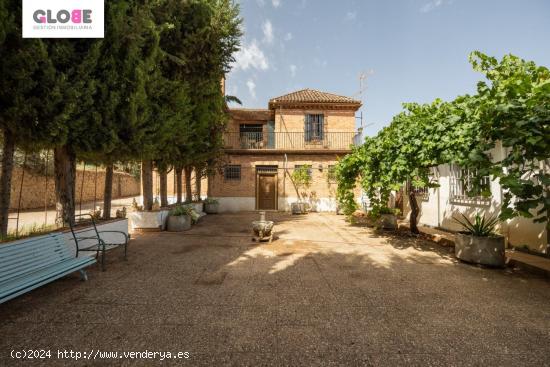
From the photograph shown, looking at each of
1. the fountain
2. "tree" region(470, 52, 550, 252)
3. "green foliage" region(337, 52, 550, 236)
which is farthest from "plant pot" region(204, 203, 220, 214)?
"tree" region(470, 52, 550, 252)

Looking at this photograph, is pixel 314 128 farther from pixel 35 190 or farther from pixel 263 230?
pixel 35 190

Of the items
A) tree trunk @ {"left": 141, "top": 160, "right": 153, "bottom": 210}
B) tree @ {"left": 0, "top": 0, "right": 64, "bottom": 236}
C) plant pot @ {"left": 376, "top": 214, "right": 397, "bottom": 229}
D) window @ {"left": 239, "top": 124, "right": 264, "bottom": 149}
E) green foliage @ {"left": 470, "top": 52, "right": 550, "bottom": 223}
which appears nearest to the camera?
green foliage @ {"left": 470, "top": 52, "right": 550, "bottom": 223}

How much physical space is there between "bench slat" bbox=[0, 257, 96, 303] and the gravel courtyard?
326 millimetres

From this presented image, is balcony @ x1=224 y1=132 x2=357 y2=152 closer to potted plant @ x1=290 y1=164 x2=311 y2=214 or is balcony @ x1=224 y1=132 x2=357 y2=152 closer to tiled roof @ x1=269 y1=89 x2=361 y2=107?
potted plant @ x1=290 y1=164 x2=311 y2=214

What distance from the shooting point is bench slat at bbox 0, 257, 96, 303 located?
263 cm

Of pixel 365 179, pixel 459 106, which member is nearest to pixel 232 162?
pixel 365 179

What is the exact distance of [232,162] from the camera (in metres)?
15.2

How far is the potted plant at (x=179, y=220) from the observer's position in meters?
8.33

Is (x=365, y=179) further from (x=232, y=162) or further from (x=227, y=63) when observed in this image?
(x=232, y=162)

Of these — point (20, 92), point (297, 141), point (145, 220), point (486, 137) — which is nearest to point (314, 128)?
point (297, 141)

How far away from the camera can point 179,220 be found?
27.5ft

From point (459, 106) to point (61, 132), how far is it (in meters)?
8.01

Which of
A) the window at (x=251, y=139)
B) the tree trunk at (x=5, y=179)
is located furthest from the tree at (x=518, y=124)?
the window at (x=251, y=139)

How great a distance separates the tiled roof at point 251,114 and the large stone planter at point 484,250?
47.2 ft
